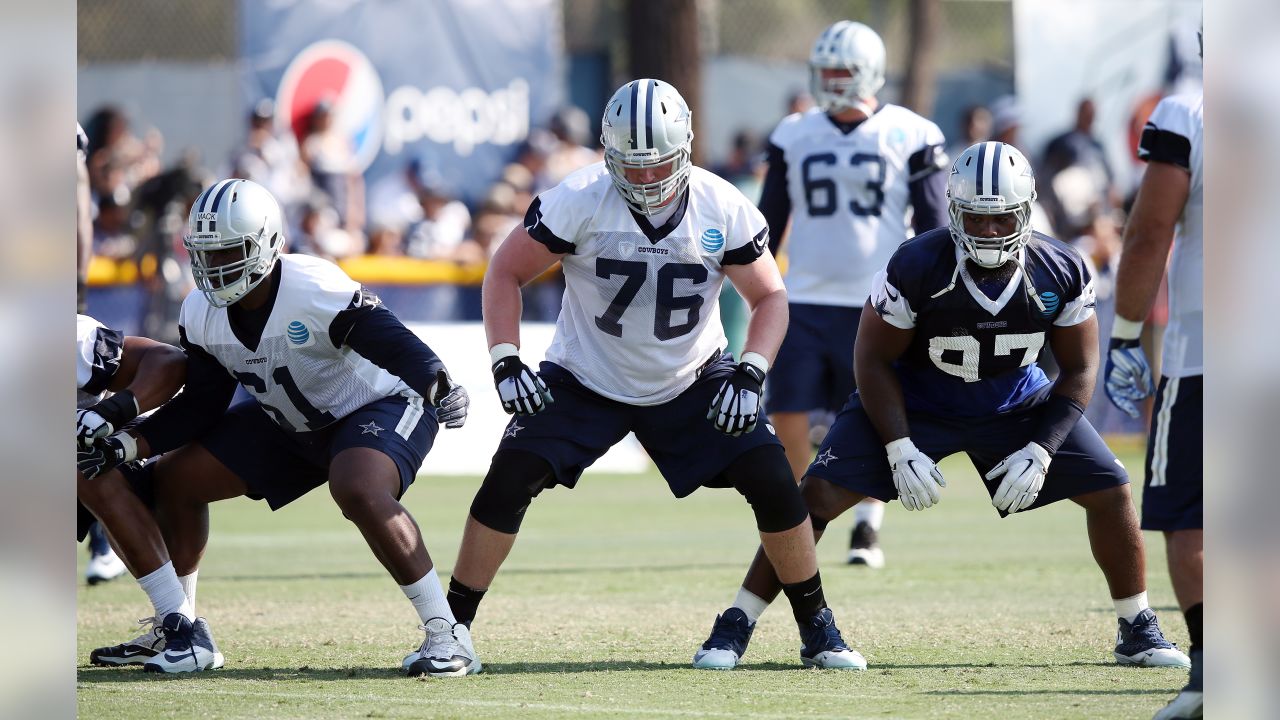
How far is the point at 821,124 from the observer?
858cm

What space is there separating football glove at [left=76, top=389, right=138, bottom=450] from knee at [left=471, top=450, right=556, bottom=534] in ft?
3.97

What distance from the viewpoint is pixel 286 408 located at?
6.12 meters

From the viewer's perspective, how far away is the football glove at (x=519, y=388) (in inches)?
227

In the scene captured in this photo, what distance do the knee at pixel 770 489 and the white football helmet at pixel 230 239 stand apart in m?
1.74

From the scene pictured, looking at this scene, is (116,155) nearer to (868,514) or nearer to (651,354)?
(868,514)

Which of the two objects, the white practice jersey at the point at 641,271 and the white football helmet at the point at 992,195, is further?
the white practice jersey at the point at 641,271

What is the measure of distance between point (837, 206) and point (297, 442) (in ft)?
10.9

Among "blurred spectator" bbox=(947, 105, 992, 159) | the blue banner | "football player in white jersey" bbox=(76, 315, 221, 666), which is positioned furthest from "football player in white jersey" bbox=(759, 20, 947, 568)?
the blue banner

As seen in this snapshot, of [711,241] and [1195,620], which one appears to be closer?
[1195,620]

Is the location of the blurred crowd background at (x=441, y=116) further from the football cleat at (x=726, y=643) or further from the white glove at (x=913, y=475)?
the white glove at (x=913, y=475)

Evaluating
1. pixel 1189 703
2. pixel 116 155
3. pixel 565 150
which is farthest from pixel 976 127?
pixel 1189 703

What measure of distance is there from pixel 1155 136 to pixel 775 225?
343 cm

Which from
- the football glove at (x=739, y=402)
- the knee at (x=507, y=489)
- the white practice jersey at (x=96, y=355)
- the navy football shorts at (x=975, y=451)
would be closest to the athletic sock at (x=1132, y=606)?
the navy football shorts at (x=975, y=451)
